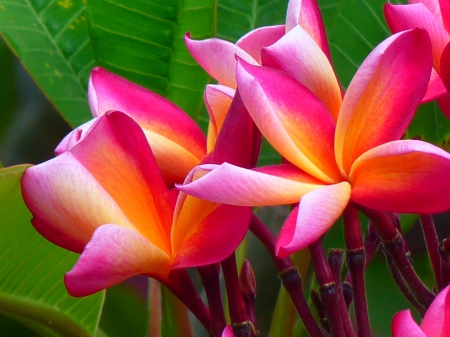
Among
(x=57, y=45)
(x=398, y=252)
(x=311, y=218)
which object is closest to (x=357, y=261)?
(x=398, y=252)

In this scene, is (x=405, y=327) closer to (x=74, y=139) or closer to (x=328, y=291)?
(x=328, y=291)

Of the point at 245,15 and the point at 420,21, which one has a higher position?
the point at 420,21

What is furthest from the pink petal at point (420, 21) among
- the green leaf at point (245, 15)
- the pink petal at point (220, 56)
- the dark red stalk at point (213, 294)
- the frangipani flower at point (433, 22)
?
the green leaf at point (245, 15)

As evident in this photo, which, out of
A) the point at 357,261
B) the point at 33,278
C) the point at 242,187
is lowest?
the point at 33,278

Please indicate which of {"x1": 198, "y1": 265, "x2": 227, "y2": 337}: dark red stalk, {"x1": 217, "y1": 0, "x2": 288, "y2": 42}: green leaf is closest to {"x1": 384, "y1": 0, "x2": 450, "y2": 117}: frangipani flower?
{"x1": 198, "y1": 265, "x2": 227, "y2": 337}: dark red stalk

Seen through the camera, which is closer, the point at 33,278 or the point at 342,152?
the point at 342,152

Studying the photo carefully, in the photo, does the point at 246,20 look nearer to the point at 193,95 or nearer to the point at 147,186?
the point at 193,95

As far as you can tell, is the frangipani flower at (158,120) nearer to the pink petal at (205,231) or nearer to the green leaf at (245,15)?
the pink petal at (205,231)
